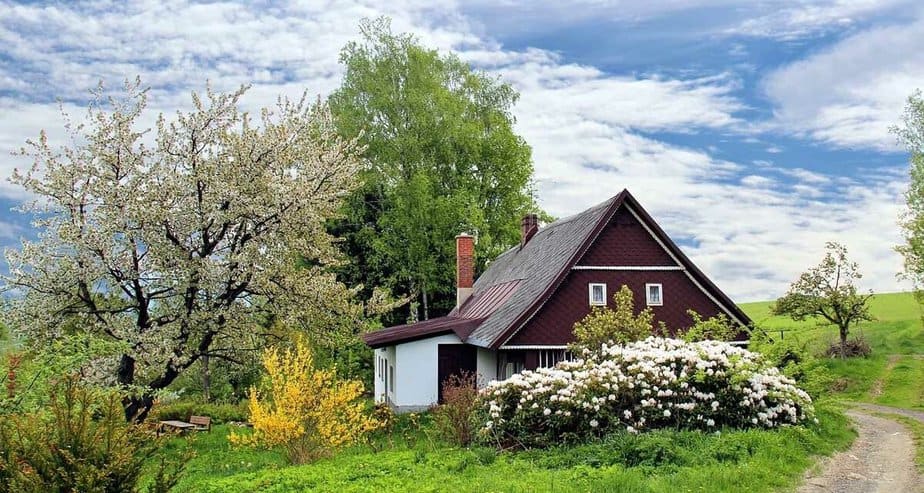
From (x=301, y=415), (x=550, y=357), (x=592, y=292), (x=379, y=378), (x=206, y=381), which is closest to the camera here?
(x=301, y=415)

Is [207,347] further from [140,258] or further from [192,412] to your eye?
[192,412]

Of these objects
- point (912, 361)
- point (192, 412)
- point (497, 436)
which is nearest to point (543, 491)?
point (497, 436)

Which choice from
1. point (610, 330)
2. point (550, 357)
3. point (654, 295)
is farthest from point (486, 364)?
point (610, 330)

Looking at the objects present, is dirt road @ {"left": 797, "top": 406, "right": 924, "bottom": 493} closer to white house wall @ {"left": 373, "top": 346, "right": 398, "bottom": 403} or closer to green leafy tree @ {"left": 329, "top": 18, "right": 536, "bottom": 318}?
white house wall @ {"left": 373, "top": 346, "right": 398, "bottom": 403}

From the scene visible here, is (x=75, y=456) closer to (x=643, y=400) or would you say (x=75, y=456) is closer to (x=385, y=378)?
(x=643, y=400)

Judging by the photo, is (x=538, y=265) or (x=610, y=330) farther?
(x=538, y=265)

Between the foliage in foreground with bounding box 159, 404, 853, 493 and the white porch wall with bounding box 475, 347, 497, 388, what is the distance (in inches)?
380

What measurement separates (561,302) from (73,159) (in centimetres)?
1295

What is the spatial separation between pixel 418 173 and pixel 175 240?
19268 mm

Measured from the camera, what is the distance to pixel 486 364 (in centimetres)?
2491

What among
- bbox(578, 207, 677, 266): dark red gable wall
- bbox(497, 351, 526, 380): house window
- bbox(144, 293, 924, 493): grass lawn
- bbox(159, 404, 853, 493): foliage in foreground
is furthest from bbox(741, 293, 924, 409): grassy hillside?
bbox(497, 351, 526, 380): house window

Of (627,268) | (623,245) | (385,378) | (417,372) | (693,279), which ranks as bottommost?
(385,378)

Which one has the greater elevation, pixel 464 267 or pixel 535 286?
pixel 464 267

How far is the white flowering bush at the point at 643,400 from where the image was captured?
14445 mm
